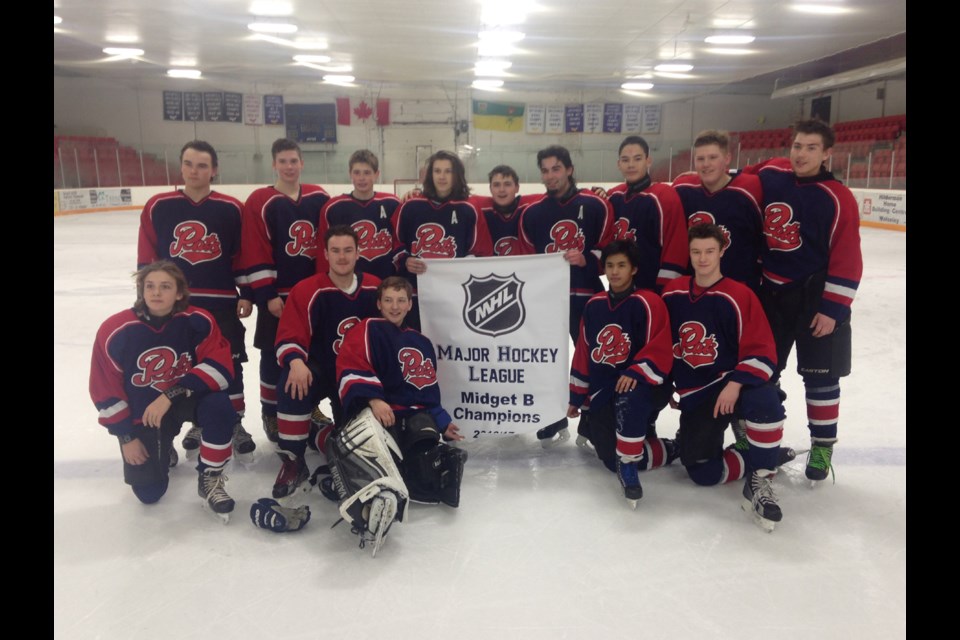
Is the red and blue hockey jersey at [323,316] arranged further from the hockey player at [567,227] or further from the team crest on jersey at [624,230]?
the team crest on jersey at [624,230]

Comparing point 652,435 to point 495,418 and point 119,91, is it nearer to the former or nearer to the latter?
point 495,418

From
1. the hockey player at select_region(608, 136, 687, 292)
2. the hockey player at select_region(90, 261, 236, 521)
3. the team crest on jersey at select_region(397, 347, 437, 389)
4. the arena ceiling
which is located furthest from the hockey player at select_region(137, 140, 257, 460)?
the arena ceiling

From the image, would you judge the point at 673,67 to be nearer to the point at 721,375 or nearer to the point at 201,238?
the point at 721,375

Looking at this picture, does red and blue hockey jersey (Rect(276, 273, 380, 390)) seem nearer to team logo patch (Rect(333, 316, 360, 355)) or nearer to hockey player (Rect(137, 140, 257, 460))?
team logo patch (Rect(333, 316, 360, 355))

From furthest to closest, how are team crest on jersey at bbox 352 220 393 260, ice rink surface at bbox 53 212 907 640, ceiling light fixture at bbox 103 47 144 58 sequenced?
1. ceiling light fixture at bbox 103 47 144 58
2. team crest on jersey at bbox 352 220 393 260
3. ice rink surface at bbox 53 212 907 640

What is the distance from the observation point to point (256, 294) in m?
2.75

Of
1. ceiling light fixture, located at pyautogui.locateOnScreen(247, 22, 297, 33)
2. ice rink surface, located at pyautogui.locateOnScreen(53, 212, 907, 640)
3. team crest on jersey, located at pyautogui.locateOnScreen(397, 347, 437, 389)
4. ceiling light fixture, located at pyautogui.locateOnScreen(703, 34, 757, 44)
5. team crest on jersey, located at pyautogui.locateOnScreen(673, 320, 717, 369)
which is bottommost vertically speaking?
ice rink surface, located at pyautogui.locateOnScreen(53, 212, 907, 640)

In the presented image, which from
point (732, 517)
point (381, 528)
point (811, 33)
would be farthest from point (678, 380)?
point (811, 33)

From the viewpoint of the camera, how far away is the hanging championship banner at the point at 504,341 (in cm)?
271

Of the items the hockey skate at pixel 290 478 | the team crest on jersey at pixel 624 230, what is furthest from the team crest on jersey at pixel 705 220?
the hockey skate at pixel 290 478

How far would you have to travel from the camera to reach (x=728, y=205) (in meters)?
2.49

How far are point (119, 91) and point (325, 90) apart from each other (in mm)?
5310

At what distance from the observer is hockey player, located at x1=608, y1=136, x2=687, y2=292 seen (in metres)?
2.58

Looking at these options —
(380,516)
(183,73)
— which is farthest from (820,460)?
(183,73)
